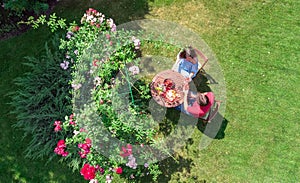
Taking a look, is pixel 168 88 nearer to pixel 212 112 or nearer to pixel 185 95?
pixel 185 95

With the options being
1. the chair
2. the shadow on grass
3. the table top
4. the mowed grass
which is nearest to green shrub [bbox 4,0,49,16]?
the mowed grass

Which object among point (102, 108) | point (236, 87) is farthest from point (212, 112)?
point (102, 108)

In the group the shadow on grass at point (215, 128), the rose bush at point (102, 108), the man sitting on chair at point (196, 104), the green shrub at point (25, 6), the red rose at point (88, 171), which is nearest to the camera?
the red rose at point (88, 171)

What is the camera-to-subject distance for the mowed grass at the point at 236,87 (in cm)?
767

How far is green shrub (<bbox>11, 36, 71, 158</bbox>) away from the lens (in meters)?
7.05

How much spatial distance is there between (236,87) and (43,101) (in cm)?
461

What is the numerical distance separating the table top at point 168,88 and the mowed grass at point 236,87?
1.14 metres

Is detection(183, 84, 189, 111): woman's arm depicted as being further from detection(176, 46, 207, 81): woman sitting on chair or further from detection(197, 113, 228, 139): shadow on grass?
detection(197, 113, 228, 139): shadow on grass

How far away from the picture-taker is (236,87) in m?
7.99

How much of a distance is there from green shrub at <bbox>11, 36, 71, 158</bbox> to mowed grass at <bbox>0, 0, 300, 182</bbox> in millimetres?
705

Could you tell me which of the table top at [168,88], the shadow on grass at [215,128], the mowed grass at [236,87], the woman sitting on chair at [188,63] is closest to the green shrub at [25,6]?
the mowed grass at [236,87]

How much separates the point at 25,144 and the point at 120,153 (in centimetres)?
268

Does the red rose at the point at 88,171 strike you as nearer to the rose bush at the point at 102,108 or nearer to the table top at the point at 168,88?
the rose bush at the point at 102,108

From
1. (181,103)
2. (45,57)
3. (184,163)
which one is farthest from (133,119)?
(45,57)
